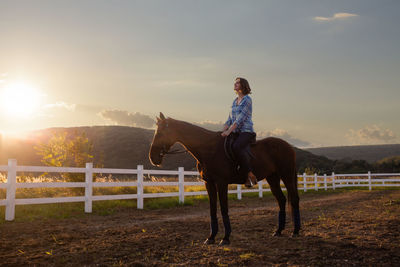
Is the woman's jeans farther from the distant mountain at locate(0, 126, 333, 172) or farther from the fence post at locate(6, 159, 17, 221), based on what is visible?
the distant mountain at locate(0, 126, 333, 172)

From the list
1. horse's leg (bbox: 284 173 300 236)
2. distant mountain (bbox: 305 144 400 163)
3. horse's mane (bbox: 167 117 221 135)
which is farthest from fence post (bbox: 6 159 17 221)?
distant mountain (bbox: 305 144 400 163)

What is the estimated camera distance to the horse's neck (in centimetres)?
561

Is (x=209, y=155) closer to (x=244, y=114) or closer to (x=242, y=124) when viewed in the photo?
(x=242, y=124)

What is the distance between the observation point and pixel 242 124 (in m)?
5.69

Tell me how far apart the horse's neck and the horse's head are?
0.54 ft

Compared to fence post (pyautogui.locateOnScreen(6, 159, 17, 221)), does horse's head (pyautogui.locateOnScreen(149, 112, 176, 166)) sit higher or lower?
higher

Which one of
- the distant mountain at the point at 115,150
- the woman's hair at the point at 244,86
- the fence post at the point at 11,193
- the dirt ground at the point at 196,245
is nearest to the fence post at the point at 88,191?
the fence post at the point at 11,193

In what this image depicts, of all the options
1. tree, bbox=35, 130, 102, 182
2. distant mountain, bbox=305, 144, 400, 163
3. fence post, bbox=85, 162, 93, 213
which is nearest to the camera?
fence post, bbox=85, 162, 93, 213

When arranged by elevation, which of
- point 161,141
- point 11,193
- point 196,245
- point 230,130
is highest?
point 230,130

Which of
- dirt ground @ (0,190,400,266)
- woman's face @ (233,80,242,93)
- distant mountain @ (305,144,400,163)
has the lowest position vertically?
dirt ground @ (0,190,400,266)

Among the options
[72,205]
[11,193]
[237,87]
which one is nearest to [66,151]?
[72,205]

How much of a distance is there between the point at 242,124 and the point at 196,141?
0.83m

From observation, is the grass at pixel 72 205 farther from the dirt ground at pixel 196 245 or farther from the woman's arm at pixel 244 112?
the woman's arm at pixel 244 112

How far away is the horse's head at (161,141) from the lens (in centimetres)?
551
